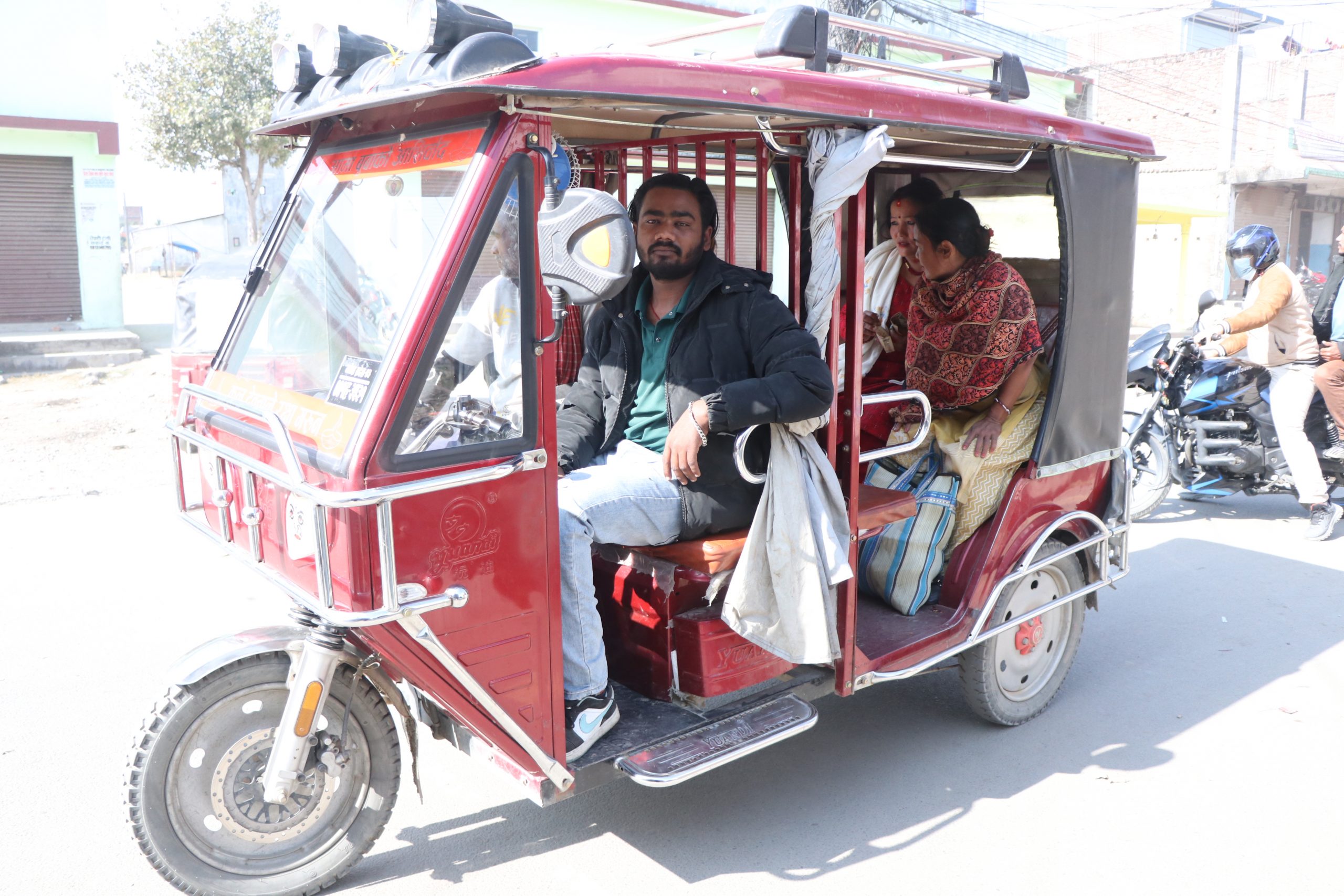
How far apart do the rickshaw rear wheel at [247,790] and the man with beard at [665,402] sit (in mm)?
611

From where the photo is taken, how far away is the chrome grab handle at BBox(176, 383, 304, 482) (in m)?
2.43

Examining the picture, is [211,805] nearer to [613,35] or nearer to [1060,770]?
[1060,770]

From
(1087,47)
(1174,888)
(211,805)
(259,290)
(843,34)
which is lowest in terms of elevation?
(1174,888)

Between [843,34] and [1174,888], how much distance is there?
1250 cm

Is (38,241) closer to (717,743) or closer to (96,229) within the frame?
(96,229)

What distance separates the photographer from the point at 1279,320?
6.76 m

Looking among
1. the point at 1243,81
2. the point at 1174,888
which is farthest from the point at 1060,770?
the point at 1243,81

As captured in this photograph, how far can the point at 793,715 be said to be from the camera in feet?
10.6

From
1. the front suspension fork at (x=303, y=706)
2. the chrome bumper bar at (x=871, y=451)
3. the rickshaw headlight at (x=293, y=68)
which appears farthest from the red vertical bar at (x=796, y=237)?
the front suspension fork at (x=303, y=706)

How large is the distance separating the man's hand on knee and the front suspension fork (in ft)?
3.35

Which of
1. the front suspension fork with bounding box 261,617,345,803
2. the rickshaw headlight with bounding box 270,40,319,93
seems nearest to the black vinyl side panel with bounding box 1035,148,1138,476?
the rickshaw headlight with bounding box 270,40,319,93

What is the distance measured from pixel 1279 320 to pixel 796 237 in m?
5.00

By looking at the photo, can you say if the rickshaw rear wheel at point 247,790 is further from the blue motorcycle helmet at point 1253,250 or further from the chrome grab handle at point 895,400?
the blue motorcycle helmet at point 1253,250

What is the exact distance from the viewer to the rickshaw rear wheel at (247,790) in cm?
273
